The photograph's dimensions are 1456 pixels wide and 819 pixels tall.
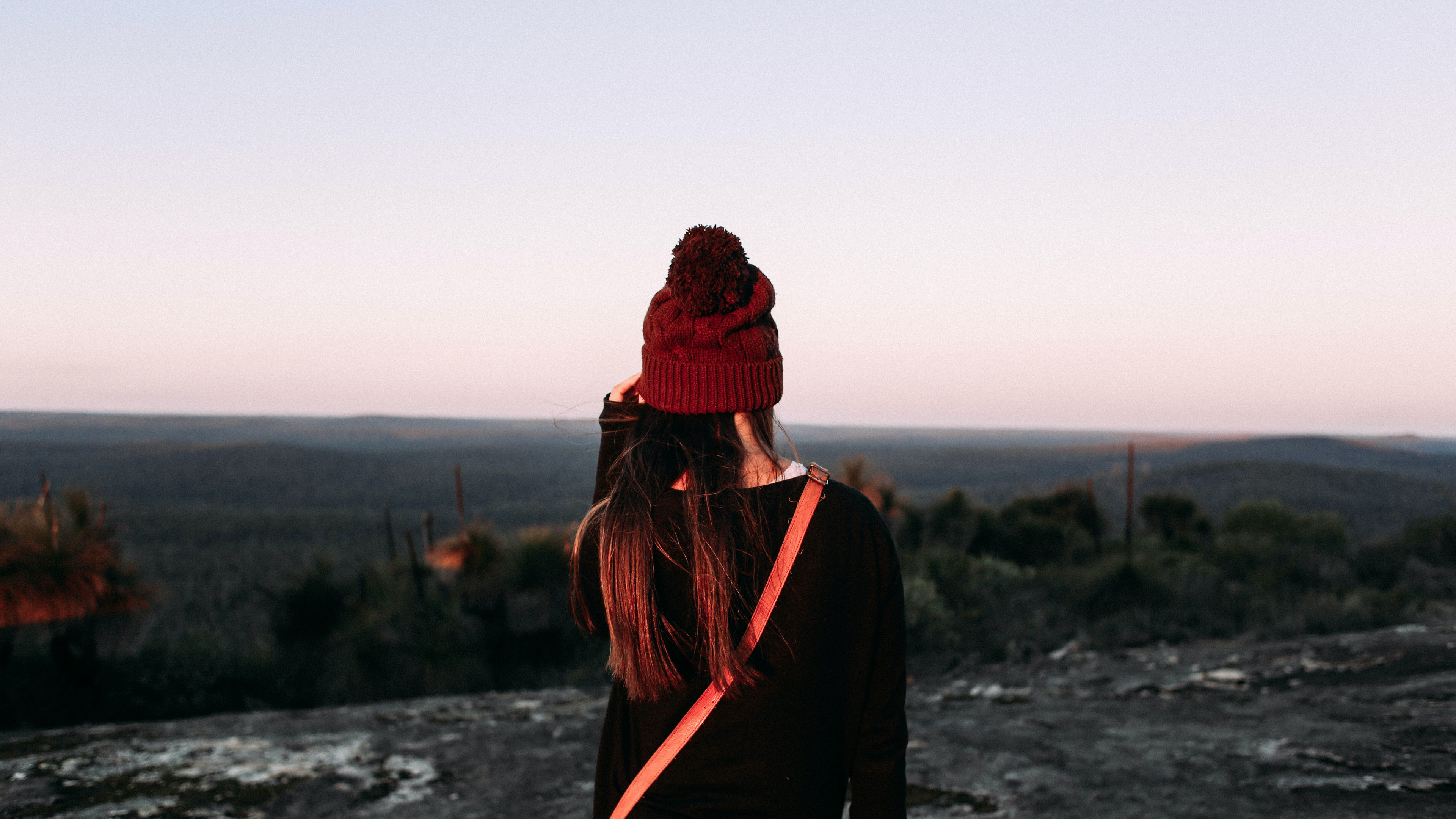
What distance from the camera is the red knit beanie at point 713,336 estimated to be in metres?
1.18

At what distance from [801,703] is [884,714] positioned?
0.46ft

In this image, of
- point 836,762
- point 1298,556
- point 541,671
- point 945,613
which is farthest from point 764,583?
point 1298,556

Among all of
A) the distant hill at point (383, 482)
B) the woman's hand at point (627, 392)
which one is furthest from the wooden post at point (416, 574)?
the woman's hand at point (627, 392)

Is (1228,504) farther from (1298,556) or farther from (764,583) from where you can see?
(764,583)

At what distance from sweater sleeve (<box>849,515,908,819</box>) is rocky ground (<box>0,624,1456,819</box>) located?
2.44 meters

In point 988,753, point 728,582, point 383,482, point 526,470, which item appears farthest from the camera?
point 526,470

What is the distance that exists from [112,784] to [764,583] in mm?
4114

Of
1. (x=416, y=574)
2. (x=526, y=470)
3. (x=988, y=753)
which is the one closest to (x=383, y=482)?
(x=526, y=470)

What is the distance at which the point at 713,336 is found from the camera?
120cm

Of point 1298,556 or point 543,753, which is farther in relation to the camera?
point 1298,556

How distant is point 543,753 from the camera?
455 centimetres

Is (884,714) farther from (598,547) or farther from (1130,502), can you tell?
(1130,502)

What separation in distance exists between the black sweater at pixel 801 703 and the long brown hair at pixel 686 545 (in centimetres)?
3

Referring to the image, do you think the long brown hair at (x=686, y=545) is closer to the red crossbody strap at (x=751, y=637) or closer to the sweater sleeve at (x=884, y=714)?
the red crossbody strap at (x=751, y=637)
